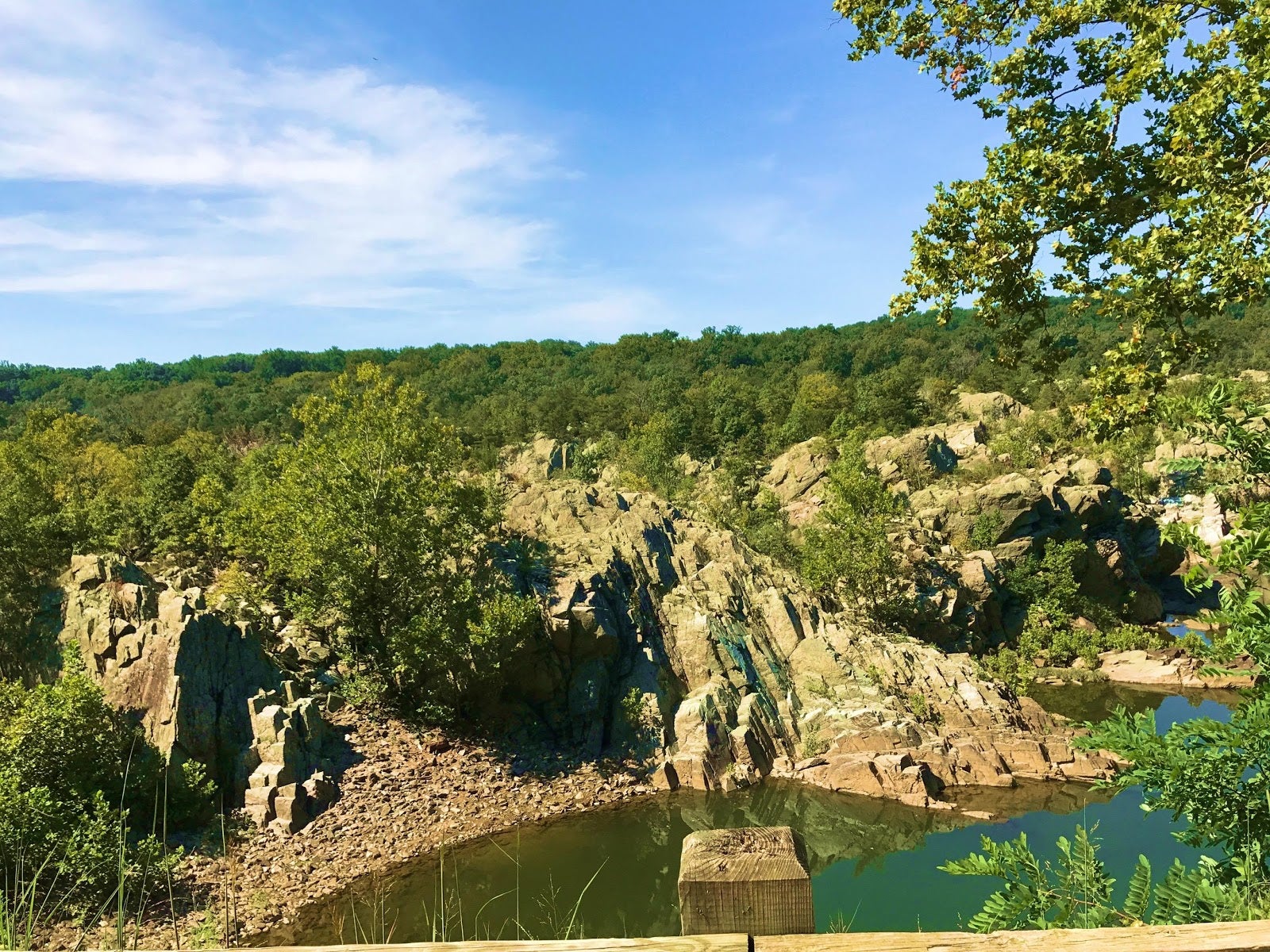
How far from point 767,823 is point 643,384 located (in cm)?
6356

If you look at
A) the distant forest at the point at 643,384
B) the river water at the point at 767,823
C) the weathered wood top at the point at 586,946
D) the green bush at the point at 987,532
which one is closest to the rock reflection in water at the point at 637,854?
the river water at the point at 767,823

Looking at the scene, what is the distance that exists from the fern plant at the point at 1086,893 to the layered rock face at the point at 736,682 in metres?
14.7

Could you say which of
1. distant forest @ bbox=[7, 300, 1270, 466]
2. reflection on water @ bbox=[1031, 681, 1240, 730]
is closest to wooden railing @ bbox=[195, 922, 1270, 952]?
reflection on water @ bbox=[1031, 681, 1240, 730]

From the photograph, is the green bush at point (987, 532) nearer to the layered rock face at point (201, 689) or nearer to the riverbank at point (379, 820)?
the riverbank at point (379, 820)

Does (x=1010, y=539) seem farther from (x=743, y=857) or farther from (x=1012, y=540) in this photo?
(x=743, y=857)

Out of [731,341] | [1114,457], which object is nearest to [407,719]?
[1114,457]

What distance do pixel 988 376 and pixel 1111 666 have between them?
1766 inches

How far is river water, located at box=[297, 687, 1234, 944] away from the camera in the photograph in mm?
12695

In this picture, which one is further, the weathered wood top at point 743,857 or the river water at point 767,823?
the river water at point 767,823

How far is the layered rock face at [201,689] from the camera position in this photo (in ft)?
45.7

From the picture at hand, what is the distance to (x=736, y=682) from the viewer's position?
19906 mm

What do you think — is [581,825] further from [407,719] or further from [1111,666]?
[1111,666]

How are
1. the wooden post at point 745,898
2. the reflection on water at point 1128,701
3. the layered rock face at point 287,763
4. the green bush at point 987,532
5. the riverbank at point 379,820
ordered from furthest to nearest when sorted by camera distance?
1. the green bush at point 987,532
2. the reflection on water at point 1128,701
3. the layered rock face at point 287,763
4. the riverbank at point 379,820
5. the wooden post at point 745,898

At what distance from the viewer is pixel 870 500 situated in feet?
87.5
